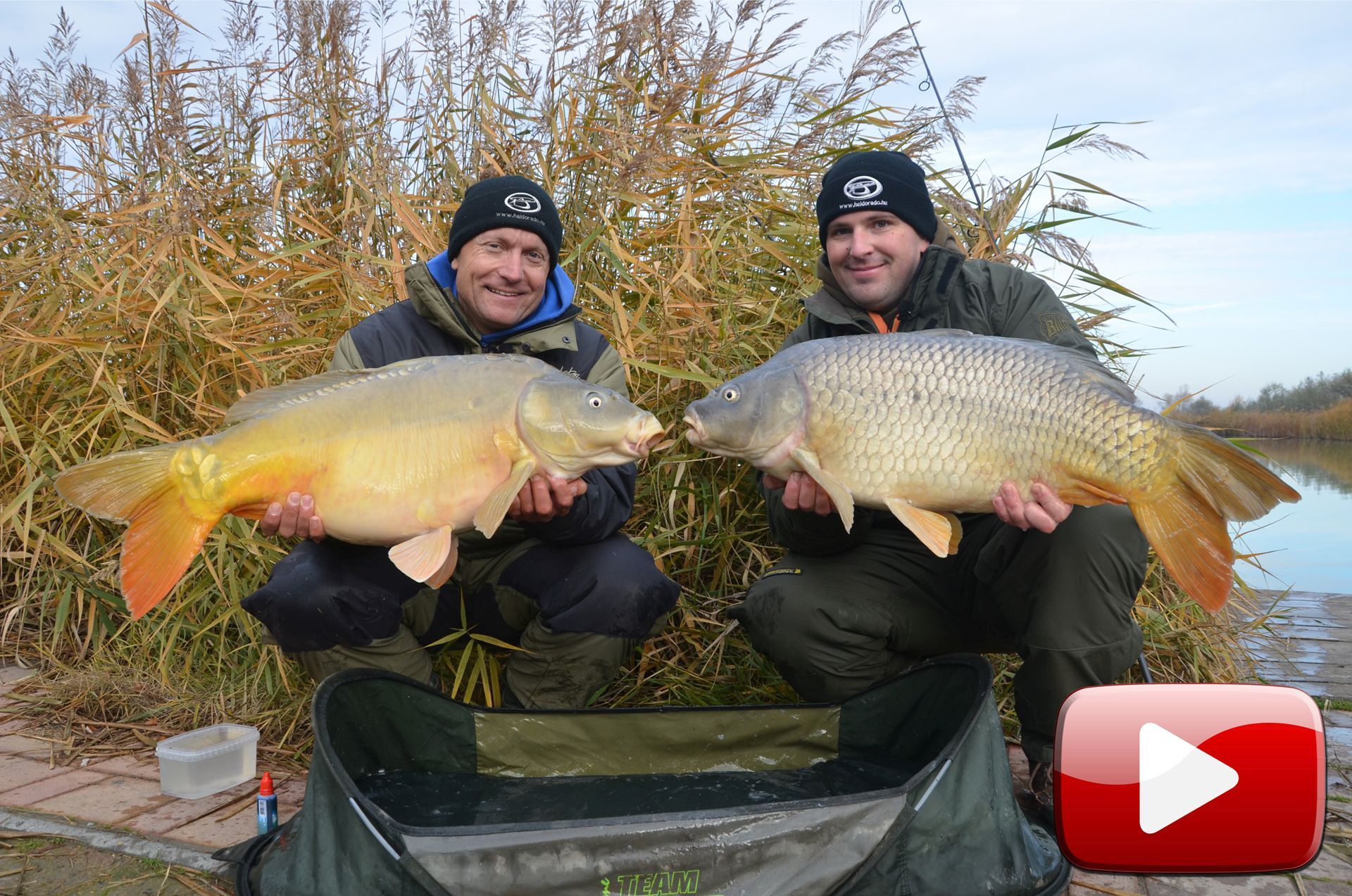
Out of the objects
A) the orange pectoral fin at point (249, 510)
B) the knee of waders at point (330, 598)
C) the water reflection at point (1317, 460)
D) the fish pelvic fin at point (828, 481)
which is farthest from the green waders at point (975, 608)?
the water reflection at point (1317, 460)

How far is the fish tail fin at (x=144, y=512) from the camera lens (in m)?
1.51

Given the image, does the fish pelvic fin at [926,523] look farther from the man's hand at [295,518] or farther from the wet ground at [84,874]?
the wet ground at [84,874]

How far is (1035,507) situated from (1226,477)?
0.28m

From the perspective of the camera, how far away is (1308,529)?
1134 cm

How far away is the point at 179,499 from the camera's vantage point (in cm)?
156

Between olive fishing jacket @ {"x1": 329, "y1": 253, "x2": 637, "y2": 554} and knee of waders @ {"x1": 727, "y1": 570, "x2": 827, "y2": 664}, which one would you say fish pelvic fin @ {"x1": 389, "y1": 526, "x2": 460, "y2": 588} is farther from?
knee of waders @ {"x1": 727, "y1": 570, "x2": 827, "y2": 664}

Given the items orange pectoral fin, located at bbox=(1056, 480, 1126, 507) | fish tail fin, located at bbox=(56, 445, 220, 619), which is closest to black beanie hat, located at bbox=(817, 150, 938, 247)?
orange pectoral fin, located at bbox=(1056, 480, 1126, 507)

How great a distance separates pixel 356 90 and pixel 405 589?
1.87m

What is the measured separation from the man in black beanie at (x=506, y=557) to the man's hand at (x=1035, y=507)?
27.1 inches

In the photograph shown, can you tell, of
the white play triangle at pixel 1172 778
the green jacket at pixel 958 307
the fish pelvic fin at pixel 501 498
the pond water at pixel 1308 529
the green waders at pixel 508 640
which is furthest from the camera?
the pond water at pixel 1308 529

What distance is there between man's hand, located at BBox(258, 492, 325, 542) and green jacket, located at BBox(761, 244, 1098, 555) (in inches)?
33.7

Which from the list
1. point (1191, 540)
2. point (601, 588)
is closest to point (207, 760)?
point (601, 588)

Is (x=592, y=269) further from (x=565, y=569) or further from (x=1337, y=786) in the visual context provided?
(x=1337, y=786)

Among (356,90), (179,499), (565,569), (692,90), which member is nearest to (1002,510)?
(565,569)
